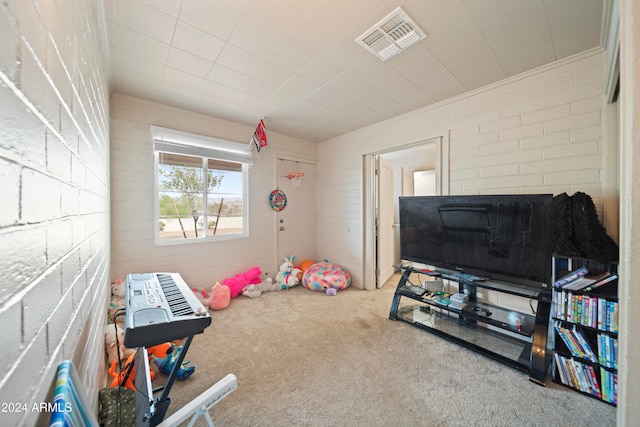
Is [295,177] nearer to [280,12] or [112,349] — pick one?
[280,12]

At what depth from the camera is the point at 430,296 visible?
2617 mm

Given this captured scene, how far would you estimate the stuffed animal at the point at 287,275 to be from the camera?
378cm

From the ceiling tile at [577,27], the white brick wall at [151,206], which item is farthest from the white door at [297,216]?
Result: the ceiling tile at [577,27]

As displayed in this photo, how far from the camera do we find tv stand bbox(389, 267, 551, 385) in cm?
190

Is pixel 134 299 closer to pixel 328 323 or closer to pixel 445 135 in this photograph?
pixel 328 323

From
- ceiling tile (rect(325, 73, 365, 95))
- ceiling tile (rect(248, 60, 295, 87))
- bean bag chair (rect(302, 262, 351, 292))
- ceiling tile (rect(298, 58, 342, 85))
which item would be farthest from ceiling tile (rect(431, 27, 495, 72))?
bean bag chair (rect(302, 262, 351, 292))

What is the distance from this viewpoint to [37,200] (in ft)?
1.66

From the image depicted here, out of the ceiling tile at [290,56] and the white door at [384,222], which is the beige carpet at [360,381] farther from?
the ceiling tile at [290,56]

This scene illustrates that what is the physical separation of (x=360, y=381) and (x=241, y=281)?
2.21 metres

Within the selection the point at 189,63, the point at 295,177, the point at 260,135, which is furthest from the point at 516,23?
the point at 295,177

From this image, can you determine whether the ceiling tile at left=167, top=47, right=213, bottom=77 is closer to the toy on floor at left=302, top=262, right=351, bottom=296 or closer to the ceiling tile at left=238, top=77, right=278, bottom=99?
the ceiling tile at left=238, top=77, right=278, bottom=99

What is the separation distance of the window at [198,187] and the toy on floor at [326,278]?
1.21 m

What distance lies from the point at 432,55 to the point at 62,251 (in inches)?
102

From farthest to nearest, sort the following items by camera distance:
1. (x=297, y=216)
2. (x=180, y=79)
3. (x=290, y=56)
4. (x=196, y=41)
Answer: (x=297, y=216)
(x=180, y=79)
(x=290, y=56)
(x=196, y=41)
